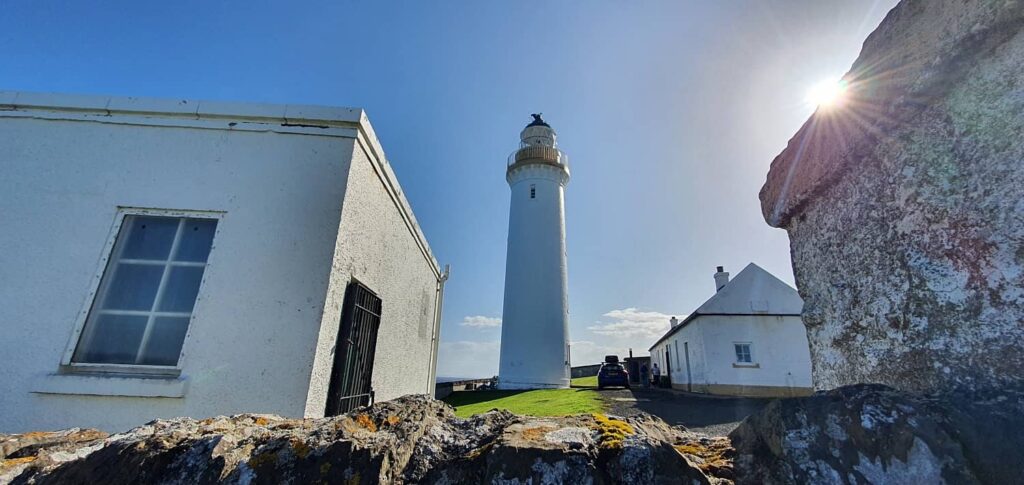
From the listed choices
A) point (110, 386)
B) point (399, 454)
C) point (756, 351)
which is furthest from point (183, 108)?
point (756, 351)

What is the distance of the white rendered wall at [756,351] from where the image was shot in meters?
17.2

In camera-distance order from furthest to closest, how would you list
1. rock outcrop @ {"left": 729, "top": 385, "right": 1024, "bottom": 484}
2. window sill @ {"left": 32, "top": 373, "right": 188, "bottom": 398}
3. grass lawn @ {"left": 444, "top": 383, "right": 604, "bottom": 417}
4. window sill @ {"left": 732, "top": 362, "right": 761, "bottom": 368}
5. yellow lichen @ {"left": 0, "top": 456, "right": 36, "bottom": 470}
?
window sill @ {"left": 732, "top": 362, "right": 761, "bottom": 368}
grass lawn @ {"left": 444, "top": 383, "right": 604, "bottom": 417}
window sill @ {"left": 32, "top": 373, "right": 188, "bottom": 398}
yellow lichen @ {"left": 0, "top": 456, "right": 36, "bottom": 470}
rock outcrop @ {"left": 729, "top": 385, "right": 1024, "bottom": 484}

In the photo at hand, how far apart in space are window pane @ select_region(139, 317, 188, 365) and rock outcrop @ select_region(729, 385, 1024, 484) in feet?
13.5

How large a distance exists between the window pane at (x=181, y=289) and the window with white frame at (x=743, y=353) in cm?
1933

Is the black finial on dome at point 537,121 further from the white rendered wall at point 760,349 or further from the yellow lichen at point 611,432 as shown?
the yellow lichen at point 611,432

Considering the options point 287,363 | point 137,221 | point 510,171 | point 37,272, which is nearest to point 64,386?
point 37,272

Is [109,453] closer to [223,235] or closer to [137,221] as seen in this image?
[223,235]

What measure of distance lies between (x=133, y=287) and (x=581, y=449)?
13.9ft

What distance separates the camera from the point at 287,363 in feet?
10.9

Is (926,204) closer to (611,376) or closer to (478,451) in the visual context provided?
(478,451)

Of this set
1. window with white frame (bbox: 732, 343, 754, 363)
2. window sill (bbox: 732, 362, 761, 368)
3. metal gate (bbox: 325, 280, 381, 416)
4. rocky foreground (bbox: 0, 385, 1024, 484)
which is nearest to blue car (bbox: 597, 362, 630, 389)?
window sill (bbox: 732, 362, 761, 368)

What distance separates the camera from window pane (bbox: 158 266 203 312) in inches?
140

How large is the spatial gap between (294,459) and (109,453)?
25.0 inches

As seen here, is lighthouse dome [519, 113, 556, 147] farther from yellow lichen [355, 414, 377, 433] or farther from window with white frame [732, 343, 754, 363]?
yellow lichen [355, 414, 377, 433]
